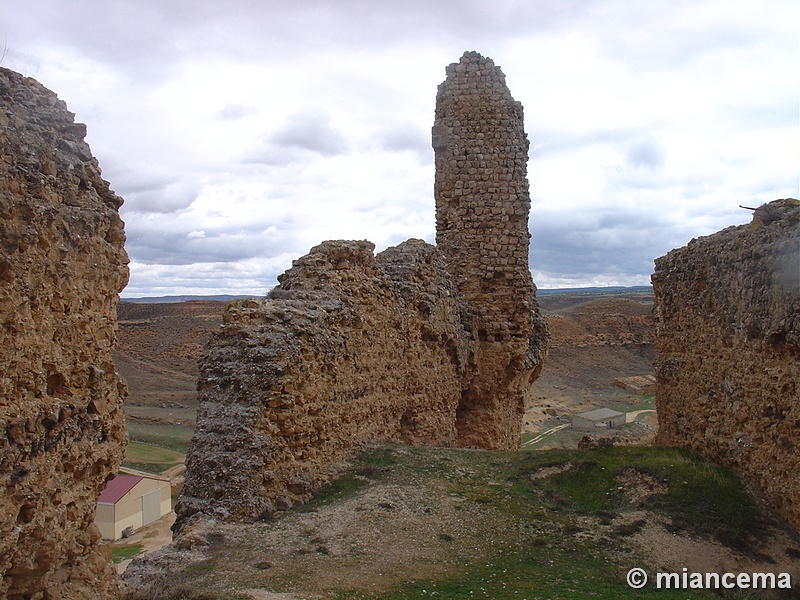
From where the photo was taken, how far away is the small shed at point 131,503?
1856cm

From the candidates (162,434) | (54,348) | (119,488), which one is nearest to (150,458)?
(162,434)

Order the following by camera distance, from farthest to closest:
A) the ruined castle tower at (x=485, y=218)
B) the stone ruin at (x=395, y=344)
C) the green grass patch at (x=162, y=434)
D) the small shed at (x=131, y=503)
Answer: the green grass patch at (x=162, y=434) → the small shed at (x=131, y=503) → the ruined castle tower at (x=485, y=218) → the stone ruin at (x=395, y=344)

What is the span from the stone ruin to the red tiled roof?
10.00 metres

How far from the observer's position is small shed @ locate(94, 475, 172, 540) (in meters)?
18.6

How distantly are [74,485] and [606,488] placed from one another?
693 centimetres

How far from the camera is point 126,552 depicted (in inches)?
667

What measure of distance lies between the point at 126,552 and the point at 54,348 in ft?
47.5

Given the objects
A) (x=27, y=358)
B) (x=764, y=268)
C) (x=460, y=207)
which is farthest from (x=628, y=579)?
(x=460, y=207)

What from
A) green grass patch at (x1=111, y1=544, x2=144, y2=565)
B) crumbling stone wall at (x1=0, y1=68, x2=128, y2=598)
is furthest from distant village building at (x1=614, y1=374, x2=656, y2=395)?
crumbling stone wall at (x1=0, y1=68, x2=128, y2=598)

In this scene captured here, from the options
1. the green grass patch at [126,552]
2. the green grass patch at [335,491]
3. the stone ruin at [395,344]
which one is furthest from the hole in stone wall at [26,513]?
the green grass patch at [126,552]

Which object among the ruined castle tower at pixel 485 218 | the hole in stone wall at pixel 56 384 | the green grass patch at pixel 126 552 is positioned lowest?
the green grass patch at pixel 126 552

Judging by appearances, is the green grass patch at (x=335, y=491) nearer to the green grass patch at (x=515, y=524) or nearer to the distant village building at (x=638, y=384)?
the green grass patch at (x=515, y=524)

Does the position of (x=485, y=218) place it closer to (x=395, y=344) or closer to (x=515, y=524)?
(x=395, y=344)

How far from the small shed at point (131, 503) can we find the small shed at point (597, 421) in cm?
1689
